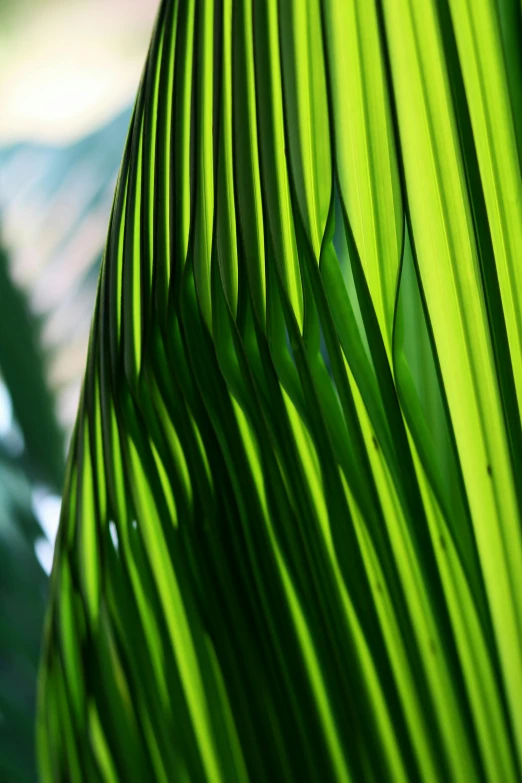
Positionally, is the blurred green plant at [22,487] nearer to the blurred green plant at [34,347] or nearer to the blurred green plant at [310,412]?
the blurred green plant at [34,347]

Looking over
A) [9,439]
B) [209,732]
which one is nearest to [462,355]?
[209,732]

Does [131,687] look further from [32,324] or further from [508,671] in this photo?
[32,324]

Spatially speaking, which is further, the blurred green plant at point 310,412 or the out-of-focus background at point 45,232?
the out-of-focus background at point 45,232

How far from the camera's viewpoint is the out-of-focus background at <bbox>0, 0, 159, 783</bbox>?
632mm

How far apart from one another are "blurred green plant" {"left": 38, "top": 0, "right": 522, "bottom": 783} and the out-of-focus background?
420mm

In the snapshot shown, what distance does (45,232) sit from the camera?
0.68 metres

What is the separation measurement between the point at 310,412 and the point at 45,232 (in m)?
0.56

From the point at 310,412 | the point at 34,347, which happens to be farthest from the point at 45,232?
the point at 310,412

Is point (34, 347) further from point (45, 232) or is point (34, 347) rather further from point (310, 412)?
point (310, 412)

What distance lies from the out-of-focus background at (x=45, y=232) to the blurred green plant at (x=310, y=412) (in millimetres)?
420

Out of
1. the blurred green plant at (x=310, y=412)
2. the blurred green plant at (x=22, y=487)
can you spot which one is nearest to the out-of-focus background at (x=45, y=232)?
the blurred green plant at (x=22, y=487)

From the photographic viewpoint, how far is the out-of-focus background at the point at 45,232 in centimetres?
63

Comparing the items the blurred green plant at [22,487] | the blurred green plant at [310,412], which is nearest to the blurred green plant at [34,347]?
the blurred green plant at [22,487]

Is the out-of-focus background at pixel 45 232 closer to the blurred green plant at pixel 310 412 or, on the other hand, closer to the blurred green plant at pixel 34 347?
the blurred green plant at pixel 34 347
